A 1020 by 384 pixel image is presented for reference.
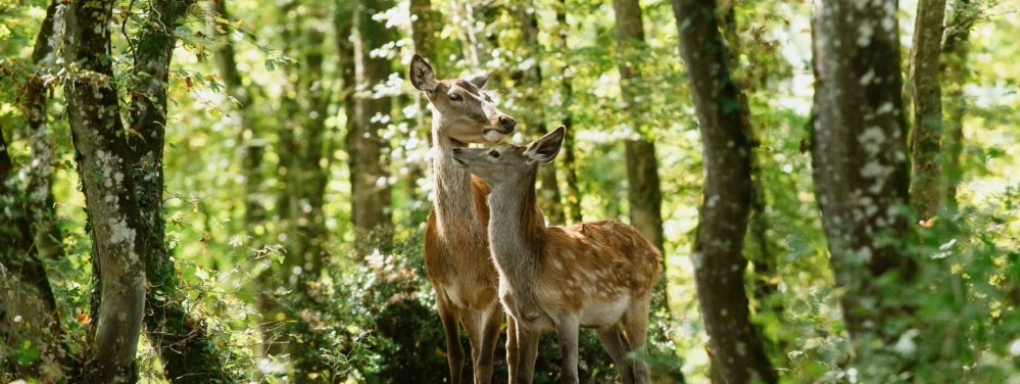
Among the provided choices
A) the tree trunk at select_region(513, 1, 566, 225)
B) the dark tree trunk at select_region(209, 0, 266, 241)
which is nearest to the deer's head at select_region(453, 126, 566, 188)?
the tree trunk at select_region(513, 1, 566, 225)

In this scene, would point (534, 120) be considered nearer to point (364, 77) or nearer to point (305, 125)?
point (364, 77)

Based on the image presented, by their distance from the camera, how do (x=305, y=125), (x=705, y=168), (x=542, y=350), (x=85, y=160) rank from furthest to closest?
(x=305, y=125), (x=542, y=350), (x=85, y=160), (x=705, y=168)

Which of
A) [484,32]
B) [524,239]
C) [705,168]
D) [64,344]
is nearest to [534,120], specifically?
[484,32]

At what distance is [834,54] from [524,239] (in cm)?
396

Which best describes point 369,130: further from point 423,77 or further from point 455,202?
point 455,202

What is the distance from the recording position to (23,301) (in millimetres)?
8742

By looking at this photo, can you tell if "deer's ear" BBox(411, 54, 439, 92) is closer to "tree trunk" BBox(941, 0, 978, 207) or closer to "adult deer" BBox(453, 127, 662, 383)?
"adult deer" BBox(453, 127, 662, 383)

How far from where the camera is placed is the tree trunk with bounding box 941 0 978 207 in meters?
7.21

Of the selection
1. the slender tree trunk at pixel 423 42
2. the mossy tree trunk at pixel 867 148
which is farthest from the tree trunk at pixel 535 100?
the mossy tree trunk at pixel 867 148

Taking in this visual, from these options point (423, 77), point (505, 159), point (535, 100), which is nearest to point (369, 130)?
point (535, 100)

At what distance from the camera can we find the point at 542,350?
1206 cm

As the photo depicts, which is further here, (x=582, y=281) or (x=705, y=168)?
(x=582, y=281)

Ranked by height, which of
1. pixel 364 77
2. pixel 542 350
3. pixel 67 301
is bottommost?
pixel 542 350

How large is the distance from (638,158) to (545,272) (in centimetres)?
779
